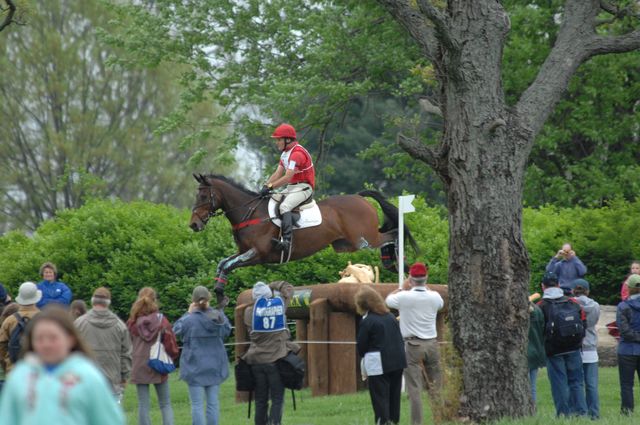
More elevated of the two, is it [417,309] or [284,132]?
[284,132]

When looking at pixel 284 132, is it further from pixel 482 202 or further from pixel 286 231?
pixel 482 202

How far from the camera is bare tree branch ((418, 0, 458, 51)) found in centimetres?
1239

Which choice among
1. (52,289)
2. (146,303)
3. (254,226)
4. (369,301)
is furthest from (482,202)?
(52,289)

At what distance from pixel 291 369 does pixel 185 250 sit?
11704mm

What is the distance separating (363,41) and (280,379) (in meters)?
19.9

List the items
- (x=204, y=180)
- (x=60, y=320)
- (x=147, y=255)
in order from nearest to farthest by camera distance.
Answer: (x=60, y=320)
(x=204, y=180)
(x=147, y=255)

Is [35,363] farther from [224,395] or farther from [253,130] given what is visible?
[253,130]

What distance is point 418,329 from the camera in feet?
42.6

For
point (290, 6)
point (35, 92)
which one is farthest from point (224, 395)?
point (35, 92)

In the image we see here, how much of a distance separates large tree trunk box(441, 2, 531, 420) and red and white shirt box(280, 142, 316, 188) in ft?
15.7

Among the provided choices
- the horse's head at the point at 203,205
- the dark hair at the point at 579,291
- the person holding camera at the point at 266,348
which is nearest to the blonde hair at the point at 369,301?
the person holding camera at the point at 266,348

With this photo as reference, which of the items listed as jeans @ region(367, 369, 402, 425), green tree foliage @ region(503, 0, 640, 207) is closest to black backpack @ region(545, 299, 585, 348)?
jeans @ region(367, 369, 402, 425)

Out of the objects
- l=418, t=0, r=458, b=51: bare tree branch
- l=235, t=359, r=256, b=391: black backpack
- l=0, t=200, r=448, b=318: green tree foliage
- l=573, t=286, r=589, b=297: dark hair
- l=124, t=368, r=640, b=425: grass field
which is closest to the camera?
l=418, t=0, r=458, b=51: bare tree branch

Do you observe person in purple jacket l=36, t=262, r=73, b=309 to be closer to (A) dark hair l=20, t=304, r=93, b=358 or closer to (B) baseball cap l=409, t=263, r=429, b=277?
(B) baseball cap l=409, t=263, r=429, b=277
